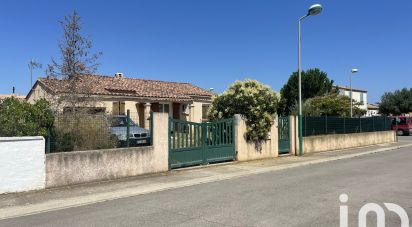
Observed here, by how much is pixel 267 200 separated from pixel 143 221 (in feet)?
9.47

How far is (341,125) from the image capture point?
25.9m

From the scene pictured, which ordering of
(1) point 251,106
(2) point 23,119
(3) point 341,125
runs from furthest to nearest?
(3) point 341,125
(1) point 251,106
(2) point 23,119

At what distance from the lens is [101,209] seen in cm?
844

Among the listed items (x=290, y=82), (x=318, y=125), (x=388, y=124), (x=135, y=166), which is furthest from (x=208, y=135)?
(x=290, y=82)

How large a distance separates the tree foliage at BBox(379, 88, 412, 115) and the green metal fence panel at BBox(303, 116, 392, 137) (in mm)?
36399

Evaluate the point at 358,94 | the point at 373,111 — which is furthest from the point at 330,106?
the point at 373,111

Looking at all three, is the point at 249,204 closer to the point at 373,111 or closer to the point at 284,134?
the point at 284,134

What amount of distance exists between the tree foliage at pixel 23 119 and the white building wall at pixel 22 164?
0.38 metres

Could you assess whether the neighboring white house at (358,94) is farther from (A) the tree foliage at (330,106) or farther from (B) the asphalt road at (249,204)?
(B) the asphalt road at (249,204)

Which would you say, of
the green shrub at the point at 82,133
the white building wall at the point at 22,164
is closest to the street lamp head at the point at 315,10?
the green shrub at the point at 82,133

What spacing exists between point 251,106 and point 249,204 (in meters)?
9.50

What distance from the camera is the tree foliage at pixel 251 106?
17.8 meters

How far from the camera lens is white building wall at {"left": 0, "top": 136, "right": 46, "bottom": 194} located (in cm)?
1017

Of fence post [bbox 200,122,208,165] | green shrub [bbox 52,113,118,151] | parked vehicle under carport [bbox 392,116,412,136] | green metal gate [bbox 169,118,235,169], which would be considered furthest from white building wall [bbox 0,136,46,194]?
parked vehicle under carport [bbox 392,116,412,136]
